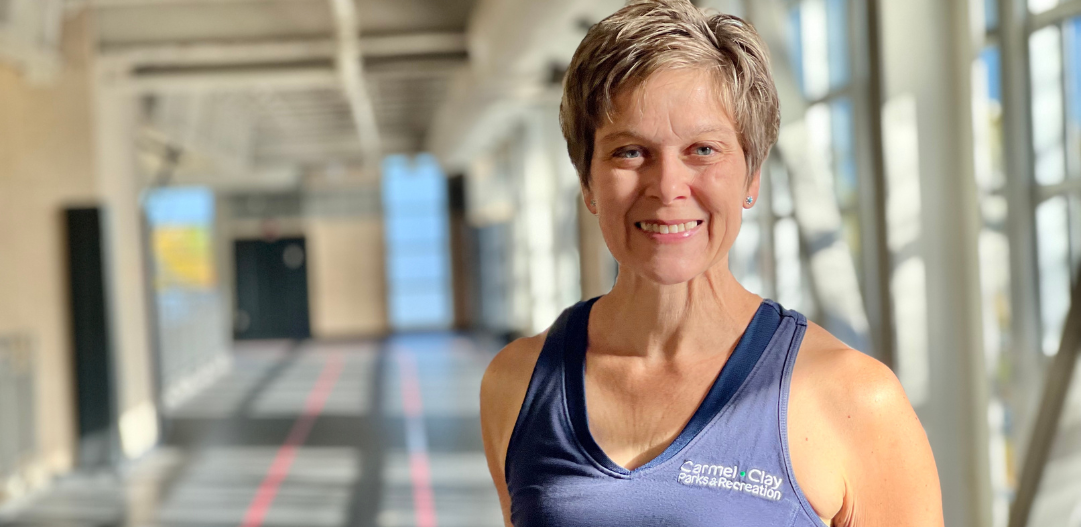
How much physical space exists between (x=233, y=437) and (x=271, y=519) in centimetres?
365

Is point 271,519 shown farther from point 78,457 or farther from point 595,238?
point 595,238

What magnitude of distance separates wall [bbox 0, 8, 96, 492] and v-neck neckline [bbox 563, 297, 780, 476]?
27.3 feet

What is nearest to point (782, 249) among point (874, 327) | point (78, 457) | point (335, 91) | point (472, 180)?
point (874, 327)

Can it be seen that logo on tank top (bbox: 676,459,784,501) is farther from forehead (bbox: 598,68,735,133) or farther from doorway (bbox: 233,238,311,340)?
doorway (bbox: 233,238,311,340)

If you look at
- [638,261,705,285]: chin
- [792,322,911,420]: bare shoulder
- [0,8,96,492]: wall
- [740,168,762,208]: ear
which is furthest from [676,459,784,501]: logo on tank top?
[0,8,96,492]: wall

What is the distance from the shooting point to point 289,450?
29.2 ft

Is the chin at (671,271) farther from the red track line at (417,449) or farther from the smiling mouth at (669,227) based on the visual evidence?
the red track line at (417,449)

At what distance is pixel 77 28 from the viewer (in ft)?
27.1

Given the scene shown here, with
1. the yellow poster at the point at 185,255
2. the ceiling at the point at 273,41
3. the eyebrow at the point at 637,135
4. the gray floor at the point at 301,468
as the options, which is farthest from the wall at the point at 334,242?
the eyebrow at the point at 637,135

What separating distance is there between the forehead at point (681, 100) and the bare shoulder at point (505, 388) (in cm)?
39

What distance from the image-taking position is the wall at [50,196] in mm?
8047

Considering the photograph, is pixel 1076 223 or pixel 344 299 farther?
pixel 344 299

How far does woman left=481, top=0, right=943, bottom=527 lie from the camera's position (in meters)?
1.04

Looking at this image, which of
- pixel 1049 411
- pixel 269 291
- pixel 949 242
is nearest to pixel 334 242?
pixel 269 291
